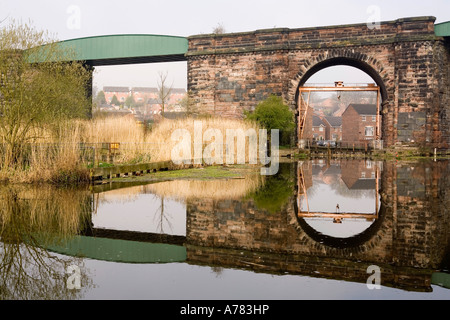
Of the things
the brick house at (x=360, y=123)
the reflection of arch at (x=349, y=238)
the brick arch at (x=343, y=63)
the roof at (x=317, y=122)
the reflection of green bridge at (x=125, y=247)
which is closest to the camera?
the reflection of green bridge at (x=125, y=247)

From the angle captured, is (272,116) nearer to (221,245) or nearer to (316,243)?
(316,243)

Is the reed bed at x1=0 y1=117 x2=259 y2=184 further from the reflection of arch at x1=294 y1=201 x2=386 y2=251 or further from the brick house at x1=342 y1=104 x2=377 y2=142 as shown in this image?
the brick house at x1=342 y1=104 x2=377 y2=142

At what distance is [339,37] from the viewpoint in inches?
1066

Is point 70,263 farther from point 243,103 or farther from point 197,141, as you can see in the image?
point 243,103

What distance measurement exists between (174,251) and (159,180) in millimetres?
7604

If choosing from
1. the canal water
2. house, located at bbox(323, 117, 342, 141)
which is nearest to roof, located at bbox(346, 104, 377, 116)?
house, located at bbox(323, 117, 342, 141)

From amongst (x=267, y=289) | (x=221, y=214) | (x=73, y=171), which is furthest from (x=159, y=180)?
(x=267, y=289)

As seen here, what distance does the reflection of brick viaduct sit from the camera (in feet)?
15.3

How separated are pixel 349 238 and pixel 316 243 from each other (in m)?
0.70

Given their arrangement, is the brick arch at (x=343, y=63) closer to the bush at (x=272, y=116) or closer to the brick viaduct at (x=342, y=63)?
the brick viaduct at (x=342, y=63)

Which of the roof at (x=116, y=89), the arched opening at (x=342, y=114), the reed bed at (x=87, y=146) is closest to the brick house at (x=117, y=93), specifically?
the roof at (x=116, y=89)

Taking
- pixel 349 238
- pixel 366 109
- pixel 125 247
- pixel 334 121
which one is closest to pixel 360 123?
pixel 366 109

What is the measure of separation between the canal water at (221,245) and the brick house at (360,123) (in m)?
56.9

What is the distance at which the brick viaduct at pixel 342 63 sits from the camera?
25719 mm
